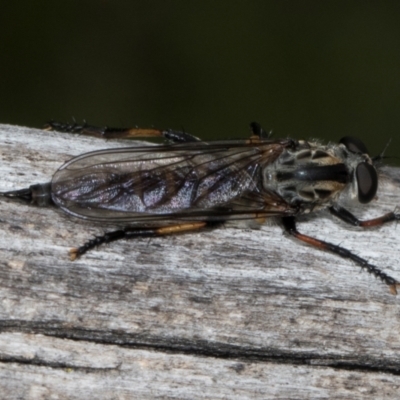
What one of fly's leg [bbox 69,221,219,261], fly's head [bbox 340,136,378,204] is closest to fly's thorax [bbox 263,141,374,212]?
fly's head [bbox 340,136,378,204]

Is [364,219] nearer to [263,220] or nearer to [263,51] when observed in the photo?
[263,220]

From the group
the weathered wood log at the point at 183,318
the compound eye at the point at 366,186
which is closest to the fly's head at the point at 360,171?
the compound eye at the point at 366,186

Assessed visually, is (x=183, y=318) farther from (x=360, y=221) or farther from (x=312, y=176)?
(x=312, y=176)

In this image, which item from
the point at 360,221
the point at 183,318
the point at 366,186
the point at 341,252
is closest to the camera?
the point at 183,318

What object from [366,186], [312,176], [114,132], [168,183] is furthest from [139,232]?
[366,186]

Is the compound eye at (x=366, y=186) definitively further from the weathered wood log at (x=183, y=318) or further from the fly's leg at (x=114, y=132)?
the fly's leg at (x=114, y=132)

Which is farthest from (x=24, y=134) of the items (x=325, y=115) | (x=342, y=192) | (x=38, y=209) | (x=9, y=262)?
(x=325, y=115)

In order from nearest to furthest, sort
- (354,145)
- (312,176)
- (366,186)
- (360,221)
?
(360,221) → (366,186) → (312,176) → (354,145)
